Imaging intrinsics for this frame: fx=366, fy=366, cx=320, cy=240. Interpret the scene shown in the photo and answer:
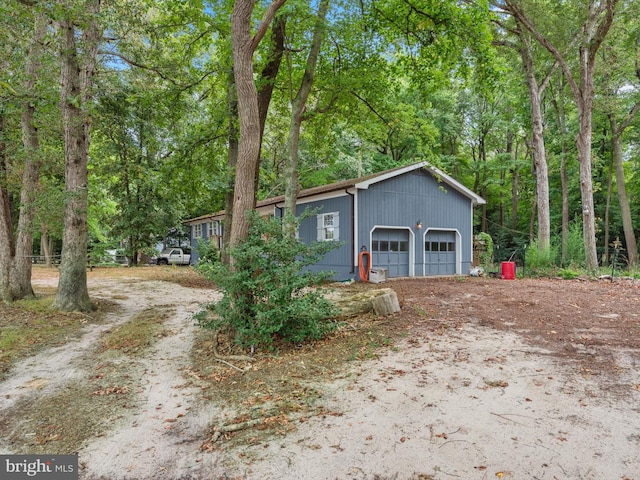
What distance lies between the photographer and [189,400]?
3.53 m

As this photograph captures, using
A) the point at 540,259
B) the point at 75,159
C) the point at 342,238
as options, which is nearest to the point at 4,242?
the point at 75,159

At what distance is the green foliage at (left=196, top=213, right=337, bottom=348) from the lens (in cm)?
455

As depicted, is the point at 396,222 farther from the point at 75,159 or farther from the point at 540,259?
the point at 75,159

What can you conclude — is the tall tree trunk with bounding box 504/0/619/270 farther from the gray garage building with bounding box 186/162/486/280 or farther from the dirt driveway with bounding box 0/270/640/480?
the dirt driveway with bounding box 0/270/640/480

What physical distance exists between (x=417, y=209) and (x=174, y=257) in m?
18.7

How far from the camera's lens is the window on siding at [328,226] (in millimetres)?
12849

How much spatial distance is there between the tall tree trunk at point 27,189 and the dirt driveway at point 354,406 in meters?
3.28

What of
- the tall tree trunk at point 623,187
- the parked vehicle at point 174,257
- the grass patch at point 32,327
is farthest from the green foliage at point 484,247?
the parked vehicle at point 174,257

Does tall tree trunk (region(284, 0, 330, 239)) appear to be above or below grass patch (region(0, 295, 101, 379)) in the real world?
above

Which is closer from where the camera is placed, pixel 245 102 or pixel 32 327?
pixel 245 102

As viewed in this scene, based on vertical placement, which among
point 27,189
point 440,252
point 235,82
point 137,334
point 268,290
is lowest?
point 137,334

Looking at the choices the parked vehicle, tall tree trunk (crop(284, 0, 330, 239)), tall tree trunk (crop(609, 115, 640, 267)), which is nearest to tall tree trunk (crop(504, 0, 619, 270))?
tall tree trunk (crop(609, 115, 640, 267))

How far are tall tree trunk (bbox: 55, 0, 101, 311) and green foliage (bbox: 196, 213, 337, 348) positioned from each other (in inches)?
151

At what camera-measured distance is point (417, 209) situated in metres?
13.7
